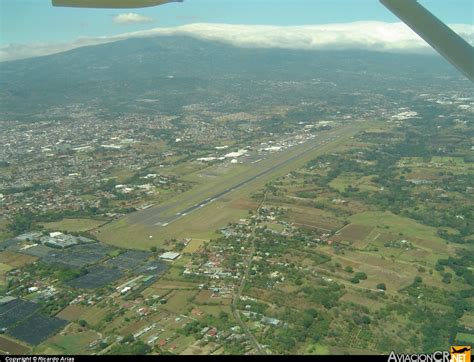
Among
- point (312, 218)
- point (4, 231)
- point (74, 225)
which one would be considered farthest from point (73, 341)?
point (312, 218)

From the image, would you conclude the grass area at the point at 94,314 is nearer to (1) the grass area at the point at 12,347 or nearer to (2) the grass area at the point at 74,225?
(1) the grass area at the point at 12,347

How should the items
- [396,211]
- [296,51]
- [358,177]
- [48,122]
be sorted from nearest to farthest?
[396,211] → [358,177] → [48,122] → [296,51]

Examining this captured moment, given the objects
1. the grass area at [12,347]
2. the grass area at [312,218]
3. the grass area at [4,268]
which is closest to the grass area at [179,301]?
the grass area at [12,347]

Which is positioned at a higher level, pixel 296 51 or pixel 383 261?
pixel 296 51

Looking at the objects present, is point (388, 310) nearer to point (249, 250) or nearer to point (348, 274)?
point (348, 274)

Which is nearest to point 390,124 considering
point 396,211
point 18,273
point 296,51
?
point 396,211

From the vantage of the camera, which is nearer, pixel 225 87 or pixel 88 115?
pixel 88 115

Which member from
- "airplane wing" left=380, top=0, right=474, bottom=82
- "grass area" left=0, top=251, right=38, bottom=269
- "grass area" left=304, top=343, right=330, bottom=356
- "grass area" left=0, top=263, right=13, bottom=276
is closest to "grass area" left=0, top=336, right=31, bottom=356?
"grass area" left=0, top=263, right=13, bottom=276
